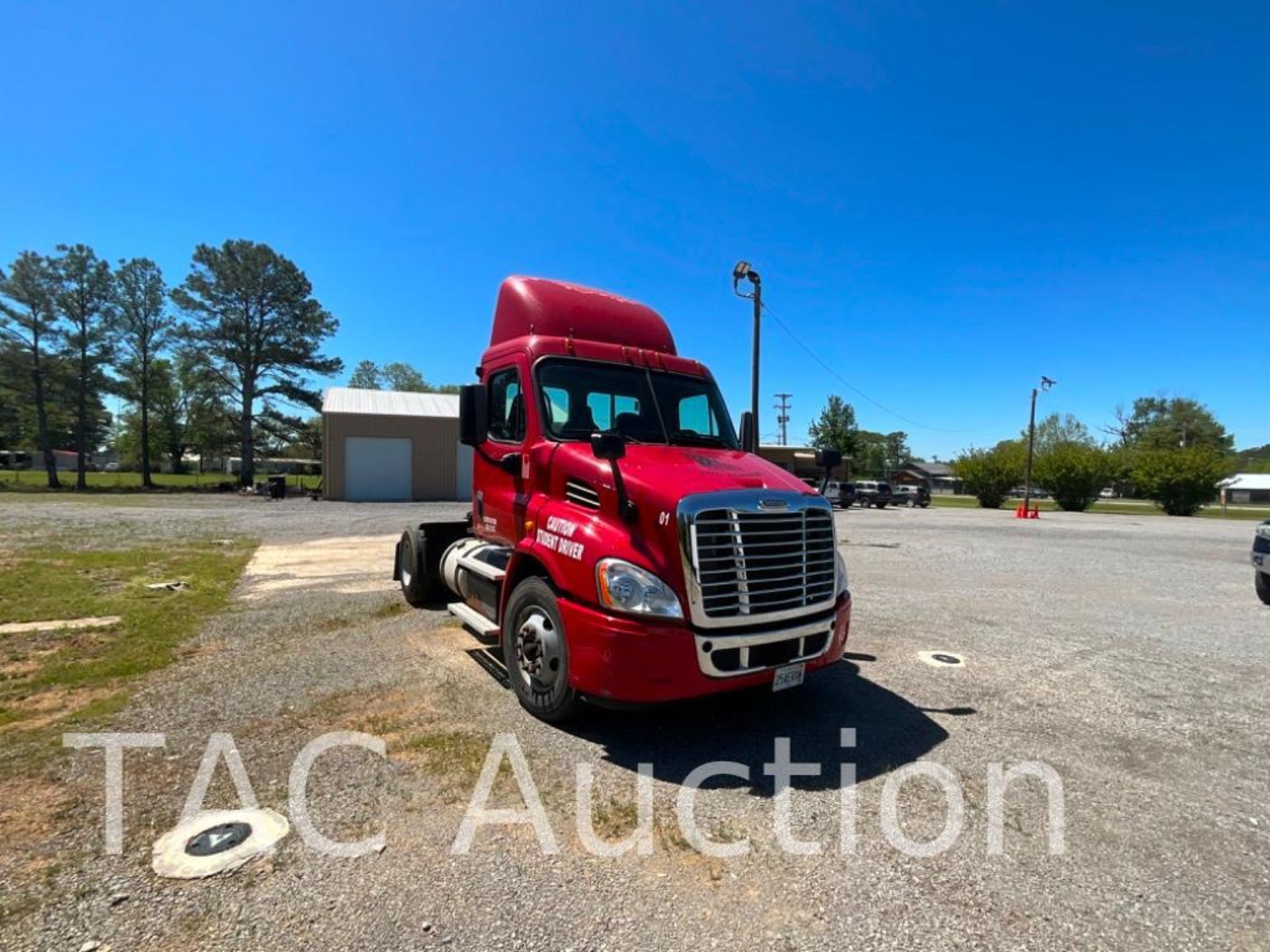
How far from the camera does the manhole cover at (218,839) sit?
276cm

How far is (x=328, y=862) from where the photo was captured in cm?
271

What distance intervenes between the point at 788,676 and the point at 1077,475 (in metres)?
49.7

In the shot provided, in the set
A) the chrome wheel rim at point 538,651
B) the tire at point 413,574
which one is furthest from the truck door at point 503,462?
the tire at point 413,574

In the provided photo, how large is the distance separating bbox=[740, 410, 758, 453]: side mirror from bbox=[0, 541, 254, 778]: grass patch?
5356 mm

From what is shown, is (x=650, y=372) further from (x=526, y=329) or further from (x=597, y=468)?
(x=597, y=468)

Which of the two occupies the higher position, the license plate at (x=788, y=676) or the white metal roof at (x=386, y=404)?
the white metal roof at (x=386, y=404)

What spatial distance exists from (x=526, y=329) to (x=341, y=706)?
3.38 m

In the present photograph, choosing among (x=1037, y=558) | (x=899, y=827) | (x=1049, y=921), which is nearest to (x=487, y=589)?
(x=899, y=827)

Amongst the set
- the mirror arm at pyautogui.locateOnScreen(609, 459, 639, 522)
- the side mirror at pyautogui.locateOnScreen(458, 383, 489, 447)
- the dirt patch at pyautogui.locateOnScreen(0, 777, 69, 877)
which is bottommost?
the dirt patch at pyautogui.locateOnScreen(0, 777, 69, 877)

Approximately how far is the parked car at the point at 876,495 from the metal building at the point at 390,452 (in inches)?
998

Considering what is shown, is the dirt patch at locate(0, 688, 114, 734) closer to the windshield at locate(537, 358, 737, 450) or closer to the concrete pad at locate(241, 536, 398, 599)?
the concrete pad at locate(241, 536, 398, 599)

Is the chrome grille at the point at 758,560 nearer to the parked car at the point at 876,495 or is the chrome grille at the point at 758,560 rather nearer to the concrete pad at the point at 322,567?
the concrete pad at the point at 322,567

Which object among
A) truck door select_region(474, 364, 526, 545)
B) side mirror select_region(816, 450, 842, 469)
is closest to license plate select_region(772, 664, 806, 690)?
side mirror select_region(816, 450, 842, 469)

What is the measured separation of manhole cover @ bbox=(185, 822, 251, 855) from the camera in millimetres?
2760
